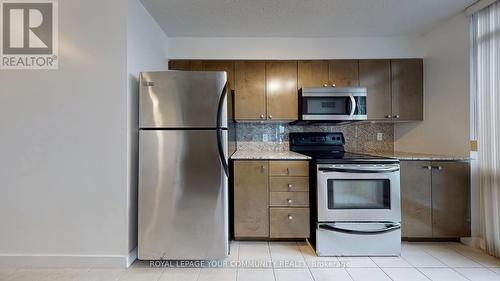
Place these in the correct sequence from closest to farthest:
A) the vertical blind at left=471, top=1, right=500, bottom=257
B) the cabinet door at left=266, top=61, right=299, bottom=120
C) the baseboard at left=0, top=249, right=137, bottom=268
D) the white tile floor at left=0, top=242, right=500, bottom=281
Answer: the white tile floor at left=0, top=242, right=500, bottom=281
the baseboard at left=0, top=249, right=137, bottom=268
the vertical blind at left=471, top=1, right=500, bottom=257
the cabinet door at left=266, top=61, right=299, bottom=120

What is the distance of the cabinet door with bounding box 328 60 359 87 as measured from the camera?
10.3 feet

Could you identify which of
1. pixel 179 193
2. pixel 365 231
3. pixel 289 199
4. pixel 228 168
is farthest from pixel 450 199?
pixel 179 193

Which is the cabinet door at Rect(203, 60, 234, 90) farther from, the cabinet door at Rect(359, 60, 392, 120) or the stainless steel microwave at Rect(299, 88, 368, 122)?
the cabinet door at Rect(359, 60, 392, 120)

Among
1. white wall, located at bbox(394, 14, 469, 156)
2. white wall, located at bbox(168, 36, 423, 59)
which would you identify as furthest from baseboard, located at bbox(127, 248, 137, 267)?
white wall, located at bbox(394, 14, 469, 156)

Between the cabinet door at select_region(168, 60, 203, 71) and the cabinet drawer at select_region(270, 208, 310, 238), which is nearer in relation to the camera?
the cabinet drawer at select_region(270, 208, 310, 238)

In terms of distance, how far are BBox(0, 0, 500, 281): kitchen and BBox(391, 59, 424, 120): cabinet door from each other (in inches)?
0.9

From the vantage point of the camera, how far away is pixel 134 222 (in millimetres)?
2268

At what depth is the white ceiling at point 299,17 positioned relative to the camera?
2.42 metres

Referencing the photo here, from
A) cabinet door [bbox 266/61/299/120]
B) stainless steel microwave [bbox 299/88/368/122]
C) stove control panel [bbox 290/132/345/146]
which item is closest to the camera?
stainless steel microwave [bbox 299/88/368/122]

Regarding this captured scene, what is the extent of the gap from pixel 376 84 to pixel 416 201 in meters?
1.39

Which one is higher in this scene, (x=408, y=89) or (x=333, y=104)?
(x=408, y=89)

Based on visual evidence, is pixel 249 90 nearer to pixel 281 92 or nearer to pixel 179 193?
pixel 281 92

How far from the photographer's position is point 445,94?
2832 millimetres

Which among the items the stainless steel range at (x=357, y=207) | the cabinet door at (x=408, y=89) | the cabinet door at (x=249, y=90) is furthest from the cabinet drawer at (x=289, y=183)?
the cabinet door at (x=408, y=89)
